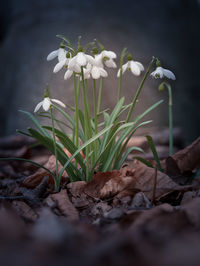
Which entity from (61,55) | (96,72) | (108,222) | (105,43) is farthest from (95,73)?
(105,43)

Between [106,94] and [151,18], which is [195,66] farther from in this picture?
[106,94]

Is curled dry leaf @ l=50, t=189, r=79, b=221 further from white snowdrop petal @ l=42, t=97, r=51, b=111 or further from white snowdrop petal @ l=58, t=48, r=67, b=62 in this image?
white snowdrop petal @ l=58, t=48, r=67, b=62

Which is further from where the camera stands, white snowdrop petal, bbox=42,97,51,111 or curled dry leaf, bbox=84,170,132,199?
white snowdrop petal, bbox=42,97,51,111

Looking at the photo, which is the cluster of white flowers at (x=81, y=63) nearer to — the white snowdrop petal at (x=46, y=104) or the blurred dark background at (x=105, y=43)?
the white snowdrop petal at (x=46, y=104)

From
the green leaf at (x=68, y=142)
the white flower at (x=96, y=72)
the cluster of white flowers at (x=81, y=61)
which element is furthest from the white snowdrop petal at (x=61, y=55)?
the green leaf at (x=68, y=142)

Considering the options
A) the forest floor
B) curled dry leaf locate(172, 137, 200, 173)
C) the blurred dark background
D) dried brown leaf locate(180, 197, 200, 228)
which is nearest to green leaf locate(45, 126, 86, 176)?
the forest floor

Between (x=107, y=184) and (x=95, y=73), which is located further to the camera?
(x=95, y=73)

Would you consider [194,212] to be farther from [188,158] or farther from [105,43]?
[105,43]
